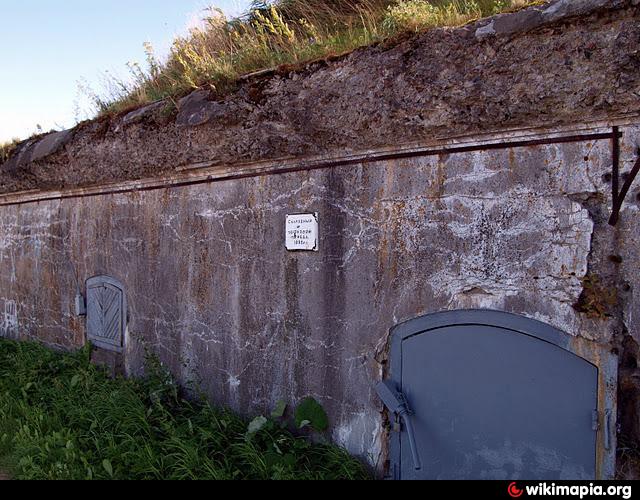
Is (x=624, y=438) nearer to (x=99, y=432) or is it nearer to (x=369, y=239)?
(x=369, y=239)

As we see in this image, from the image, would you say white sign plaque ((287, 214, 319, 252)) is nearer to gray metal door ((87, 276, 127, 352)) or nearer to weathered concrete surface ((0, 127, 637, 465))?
weathered concrete surface ((0, 127, 637, 465))

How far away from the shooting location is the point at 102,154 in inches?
206

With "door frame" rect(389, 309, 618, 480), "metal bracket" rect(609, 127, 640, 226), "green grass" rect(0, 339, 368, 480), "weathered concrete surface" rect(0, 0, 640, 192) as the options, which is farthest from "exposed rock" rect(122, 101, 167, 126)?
"metal bracket" rect(609, 127, 640, 226)

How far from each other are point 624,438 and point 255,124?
2.98 meters

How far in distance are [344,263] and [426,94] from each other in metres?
1.16

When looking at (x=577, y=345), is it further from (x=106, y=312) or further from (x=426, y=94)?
(x=106, y=312)

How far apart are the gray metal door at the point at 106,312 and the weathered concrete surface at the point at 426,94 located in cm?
135

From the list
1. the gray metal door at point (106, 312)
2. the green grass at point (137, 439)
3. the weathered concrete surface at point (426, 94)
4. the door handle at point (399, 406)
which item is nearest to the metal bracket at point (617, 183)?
the weathered concrete surface at point (426, 94)

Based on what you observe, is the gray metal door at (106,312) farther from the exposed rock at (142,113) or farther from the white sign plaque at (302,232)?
the white sign plaque at (302,232)

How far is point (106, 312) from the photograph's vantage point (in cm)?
539

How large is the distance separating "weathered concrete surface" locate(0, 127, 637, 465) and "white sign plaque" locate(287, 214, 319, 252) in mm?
67

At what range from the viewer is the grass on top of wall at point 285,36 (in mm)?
3488

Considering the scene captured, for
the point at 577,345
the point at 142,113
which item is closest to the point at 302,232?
the point at 577,345

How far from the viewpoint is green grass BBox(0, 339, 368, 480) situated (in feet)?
11.2
